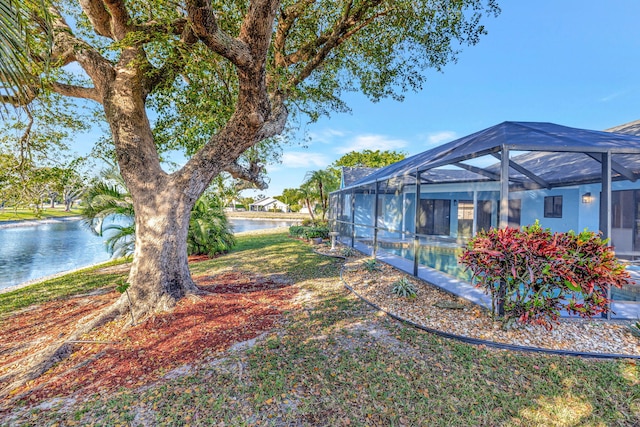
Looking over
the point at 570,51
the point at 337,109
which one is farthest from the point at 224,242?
the point at 570,51

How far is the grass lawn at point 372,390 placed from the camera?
233 centimetres

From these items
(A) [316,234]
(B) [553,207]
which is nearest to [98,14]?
(A) [316,234]

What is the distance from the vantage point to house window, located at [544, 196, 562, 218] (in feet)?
32.5

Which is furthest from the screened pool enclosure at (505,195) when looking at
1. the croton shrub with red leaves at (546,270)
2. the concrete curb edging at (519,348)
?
the concrete curb edging at (519,348)

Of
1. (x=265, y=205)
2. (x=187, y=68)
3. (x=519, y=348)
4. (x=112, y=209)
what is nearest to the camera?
(x=519, y=348)

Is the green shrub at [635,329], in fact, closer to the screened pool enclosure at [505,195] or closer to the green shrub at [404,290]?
the screened pool enclosure at [505,195]

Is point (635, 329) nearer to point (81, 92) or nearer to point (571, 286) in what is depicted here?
point (571, 286)

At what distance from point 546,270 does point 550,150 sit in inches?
70.9

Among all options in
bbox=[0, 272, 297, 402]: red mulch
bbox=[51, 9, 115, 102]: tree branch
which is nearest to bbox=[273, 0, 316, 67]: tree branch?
bbox=[51, 9, 115, 102]: tree branch

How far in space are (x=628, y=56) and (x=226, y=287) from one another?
2097cm

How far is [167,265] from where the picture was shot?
4.85m

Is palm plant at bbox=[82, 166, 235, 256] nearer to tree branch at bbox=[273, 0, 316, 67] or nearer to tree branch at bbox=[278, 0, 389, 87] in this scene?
tree branch at bbox=[273, 0, 316, 67]

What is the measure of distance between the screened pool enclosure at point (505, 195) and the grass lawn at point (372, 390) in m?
1.83

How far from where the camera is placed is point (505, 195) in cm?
396
